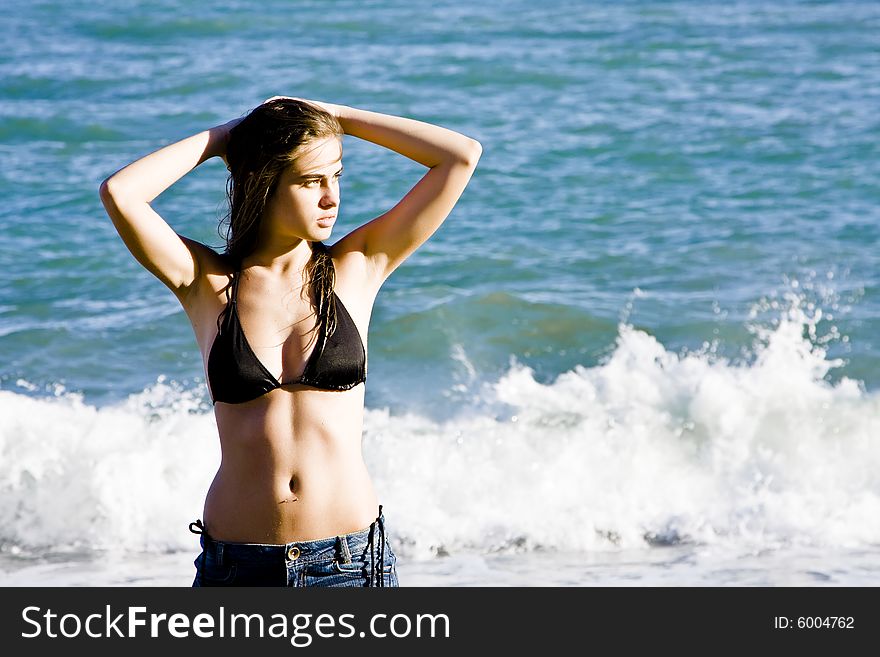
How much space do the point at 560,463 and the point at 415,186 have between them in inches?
157

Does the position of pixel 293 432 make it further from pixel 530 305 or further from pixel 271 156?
pixel 530 305

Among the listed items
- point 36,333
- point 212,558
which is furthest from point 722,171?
point 212,558

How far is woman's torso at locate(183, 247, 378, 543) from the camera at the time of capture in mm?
3047

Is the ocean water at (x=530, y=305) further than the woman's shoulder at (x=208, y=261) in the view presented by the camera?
Yes

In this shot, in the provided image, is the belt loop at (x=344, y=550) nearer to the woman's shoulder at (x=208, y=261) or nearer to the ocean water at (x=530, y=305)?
the woman's shoulder at (x=208, y=261)

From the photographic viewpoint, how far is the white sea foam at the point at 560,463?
20.9 feet

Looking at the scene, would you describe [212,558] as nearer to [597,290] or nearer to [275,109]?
[275,109]

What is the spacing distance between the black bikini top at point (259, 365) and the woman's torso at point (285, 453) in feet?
0.09

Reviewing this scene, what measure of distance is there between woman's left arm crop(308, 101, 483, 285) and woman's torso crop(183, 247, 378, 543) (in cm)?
Result: 29


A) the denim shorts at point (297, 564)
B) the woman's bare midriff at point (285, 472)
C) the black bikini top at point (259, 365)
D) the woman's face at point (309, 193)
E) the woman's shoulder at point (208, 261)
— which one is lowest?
the denim shorts at point (297, 564)

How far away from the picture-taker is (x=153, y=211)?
310 cm

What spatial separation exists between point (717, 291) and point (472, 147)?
20.6 feet

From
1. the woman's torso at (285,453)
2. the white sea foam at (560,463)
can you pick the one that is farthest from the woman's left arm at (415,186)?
the white sea foam at (560,463)

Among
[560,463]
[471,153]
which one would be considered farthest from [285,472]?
[560,463]
